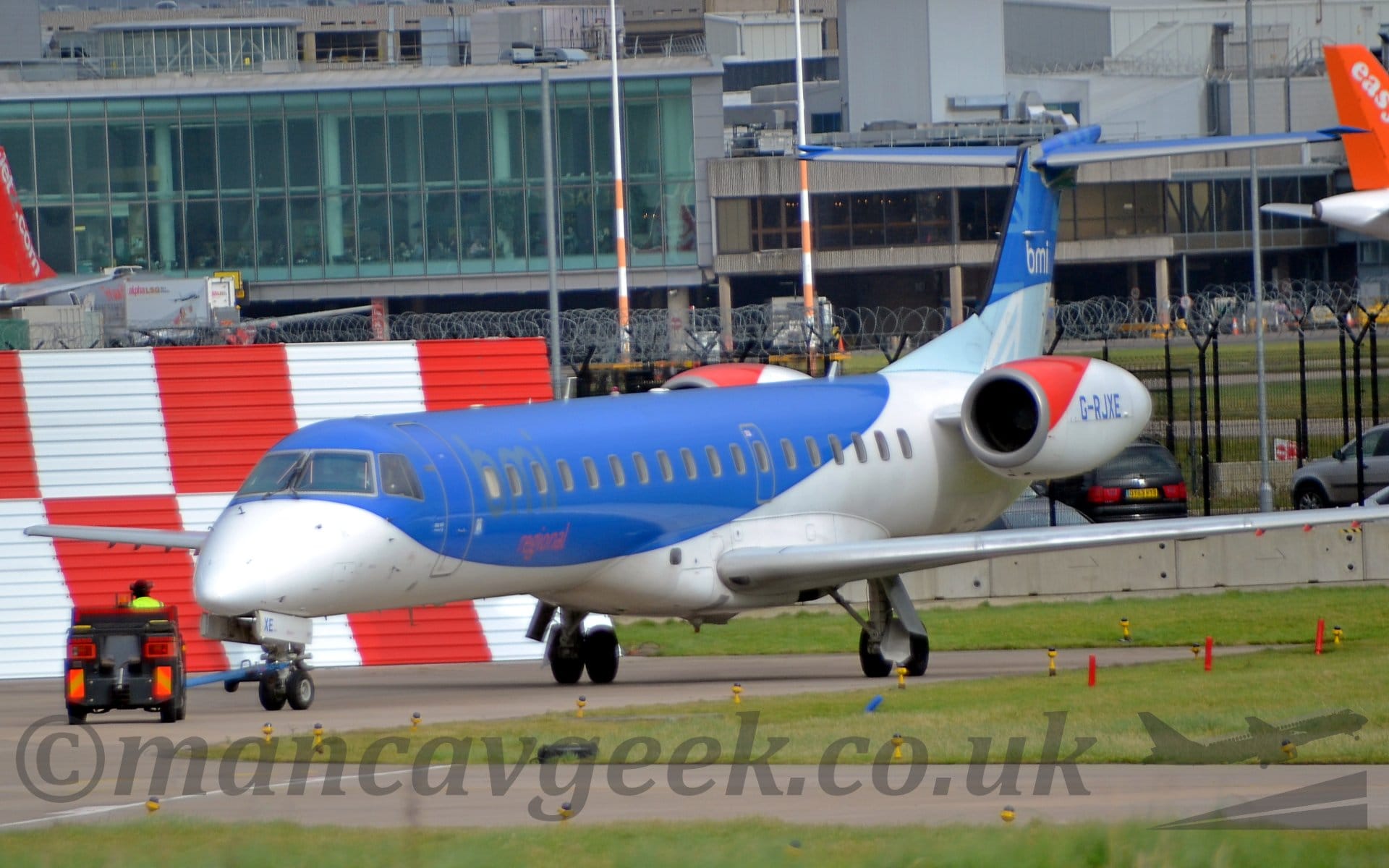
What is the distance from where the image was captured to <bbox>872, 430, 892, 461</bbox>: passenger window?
24172 millimetres

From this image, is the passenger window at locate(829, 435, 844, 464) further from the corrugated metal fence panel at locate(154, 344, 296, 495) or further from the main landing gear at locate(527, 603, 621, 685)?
the corrugated metal fence panel at locate(154, 344, 296, 495)

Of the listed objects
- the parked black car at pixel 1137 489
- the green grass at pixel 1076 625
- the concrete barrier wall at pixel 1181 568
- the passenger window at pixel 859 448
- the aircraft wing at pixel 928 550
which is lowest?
the green grass at pixel 1076 625

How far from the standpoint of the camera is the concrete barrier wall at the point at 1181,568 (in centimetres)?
2898

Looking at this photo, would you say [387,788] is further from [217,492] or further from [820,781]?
[217,492]

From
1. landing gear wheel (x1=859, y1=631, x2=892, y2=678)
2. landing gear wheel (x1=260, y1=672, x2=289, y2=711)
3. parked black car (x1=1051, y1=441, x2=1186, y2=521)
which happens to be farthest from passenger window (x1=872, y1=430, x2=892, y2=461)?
parked black car (x1=1051, y1=441, x2=1186, y2=521)

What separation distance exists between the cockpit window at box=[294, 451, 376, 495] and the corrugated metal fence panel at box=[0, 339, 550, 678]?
23.7ft

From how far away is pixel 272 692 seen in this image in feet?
62.2

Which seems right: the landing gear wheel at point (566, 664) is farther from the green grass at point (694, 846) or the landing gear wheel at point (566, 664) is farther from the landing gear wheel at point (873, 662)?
the green grass at point (694, 846)

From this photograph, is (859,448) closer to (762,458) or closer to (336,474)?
(762,458)

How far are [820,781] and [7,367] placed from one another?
54.6ft

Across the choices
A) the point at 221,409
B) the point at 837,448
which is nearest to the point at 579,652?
the point at 837,448

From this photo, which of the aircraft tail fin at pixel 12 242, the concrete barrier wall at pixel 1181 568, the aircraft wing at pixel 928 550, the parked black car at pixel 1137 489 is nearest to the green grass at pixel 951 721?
the aircraft wing at pixel 928 550

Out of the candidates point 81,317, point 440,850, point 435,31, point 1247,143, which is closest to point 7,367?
point 1247,143

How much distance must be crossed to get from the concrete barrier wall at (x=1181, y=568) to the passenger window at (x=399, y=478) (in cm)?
1196
